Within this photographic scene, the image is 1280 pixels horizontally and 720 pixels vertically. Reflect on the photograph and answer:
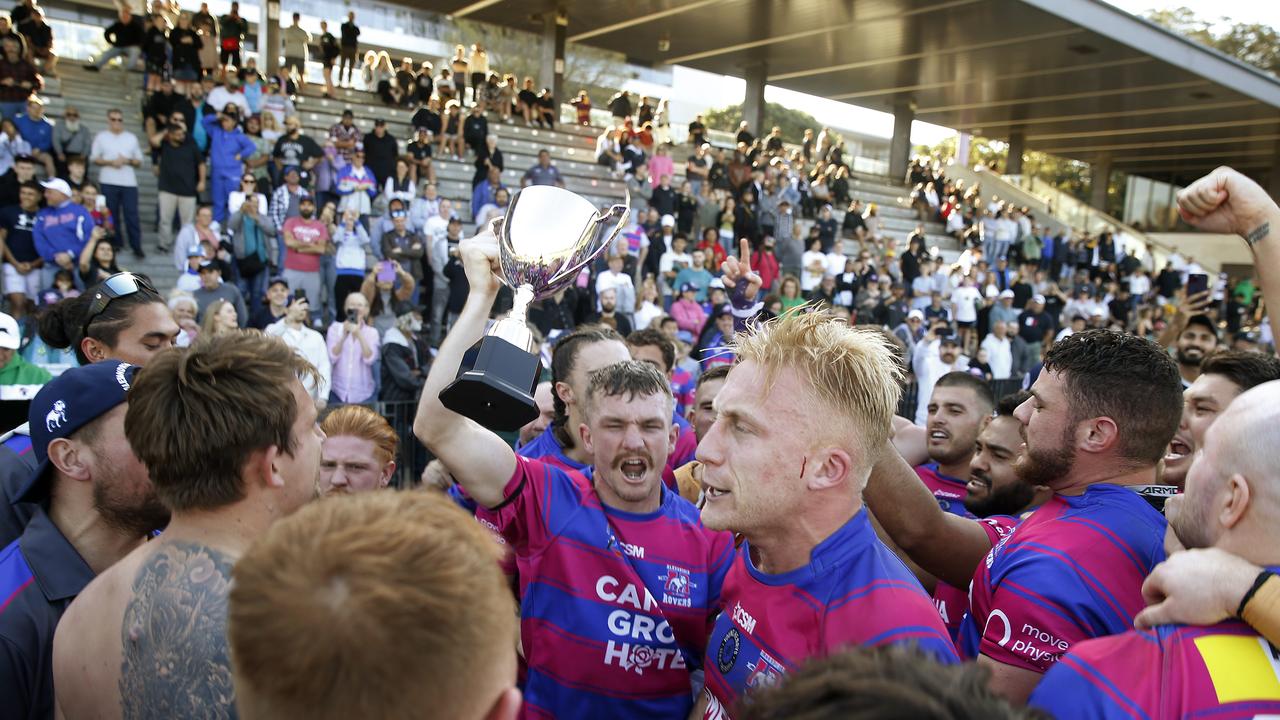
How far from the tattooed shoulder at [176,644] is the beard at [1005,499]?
324 centimetres

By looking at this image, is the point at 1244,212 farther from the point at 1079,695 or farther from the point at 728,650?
the point at 728,650

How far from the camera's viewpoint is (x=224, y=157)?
38.4 ft

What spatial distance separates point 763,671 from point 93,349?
3.27 metres

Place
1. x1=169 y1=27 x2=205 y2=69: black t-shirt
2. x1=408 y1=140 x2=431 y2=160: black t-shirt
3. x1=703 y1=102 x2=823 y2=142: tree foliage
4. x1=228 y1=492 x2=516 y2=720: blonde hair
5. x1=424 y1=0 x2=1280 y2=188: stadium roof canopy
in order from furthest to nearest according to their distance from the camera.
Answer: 1. x1=703 y1=102 x2=823 y2=142: tree foliage
2. x1=424 y1=0 x2=1280 y2=188: stadium roof canopy
3. x1=408 y1=140 x2=431 y2=160: black t-shirt
4. x1=169 y1=27 x2=205 y2=69: black t-shirt
5. x1=228 y1=492 x2=516 y2=720: blonde hair

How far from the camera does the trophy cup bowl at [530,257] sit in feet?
7.21

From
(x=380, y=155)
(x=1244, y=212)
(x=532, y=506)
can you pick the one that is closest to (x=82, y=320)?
(x=532, y=506)

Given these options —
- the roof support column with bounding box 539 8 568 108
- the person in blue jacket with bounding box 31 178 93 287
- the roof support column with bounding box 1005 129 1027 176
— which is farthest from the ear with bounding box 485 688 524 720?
the roof support column with bounding box 1005 129 1027 176

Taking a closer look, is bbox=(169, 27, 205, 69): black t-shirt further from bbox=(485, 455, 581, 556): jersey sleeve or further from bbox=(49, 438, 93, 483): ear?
bbox=(485, 455, 581, 556): jersey sleeve

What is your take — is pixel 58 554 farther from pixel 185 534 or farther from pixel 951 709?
pixel 951 709

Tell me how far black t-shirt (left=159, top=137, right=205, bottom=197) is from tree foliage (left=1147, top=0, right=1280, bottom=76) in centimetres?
3832

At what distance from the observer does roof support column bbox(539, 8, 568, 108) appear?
69.3ft

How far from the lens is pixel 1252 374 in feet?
11.8

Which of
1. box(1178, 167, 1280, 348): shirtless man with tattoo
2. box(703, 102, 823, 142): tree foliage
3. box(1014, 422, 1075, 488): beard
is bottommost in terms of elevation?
box(1014, 422, 1075, 488): beard

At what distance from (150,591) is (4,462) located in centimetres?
170
